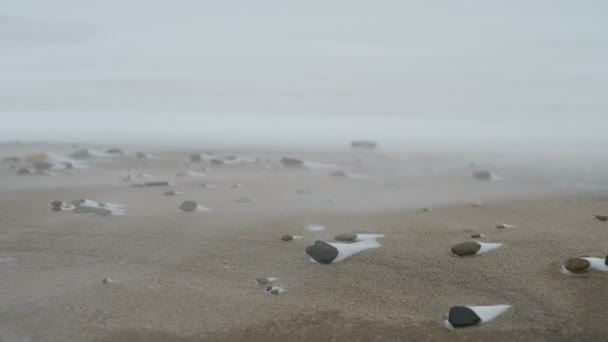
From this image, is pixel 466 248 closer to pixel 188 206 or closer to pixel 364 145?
pixel 188 206

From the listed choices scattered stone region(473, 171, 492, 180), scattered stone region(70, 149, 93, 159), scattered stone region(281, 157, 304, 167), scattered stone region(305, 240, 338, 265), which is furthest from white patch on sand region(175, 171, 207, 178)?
scattered stone region(305, 240, 338, 265)

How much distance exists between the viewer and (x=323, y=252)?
86.8 inches

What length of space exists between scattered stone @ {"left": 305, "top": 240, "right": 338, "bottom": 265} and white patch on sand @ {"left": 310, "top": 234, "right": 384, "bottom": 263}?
0.06 feet

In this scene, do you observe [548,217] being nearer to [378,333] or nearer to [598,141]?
[378,333]

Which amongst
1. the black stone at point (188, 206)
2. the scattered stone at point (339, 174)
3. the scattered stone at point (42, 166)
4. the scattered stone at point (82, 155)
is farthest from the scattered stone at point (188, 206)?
the scattered stone at point (82, 155)

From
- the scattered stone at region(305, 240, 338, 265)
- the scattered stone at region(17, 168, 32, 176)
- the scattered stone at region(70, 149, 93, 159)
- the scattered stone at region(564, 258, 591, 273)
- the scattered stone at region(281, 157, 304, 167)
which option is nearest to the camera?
the scattered stone at region(564, 258, 591, 273)

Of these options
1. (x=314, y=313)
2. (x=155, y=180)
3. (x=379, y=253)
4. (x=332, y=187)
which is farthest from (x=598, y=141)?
(x=314, y=313)

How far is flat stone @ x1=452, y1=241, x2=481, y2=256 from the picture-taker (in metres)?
2.22

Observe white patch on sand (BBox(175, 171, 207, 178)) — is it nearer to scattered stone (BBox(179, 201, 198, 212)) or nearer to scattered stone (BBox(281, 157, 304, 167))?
scattered stone (BBox(281, 157, 304, 167))

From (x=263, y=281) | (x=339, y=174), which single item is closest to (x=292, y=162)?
(x=339, y=174)

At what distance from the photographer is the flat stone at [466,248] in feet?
7.30

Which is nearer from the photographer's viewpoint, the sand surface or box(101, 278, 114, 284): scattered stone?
the sand surface

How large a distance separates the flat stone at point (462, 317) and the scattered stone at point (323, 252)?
1.96ft

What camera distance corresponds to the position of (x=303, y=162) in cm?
543
